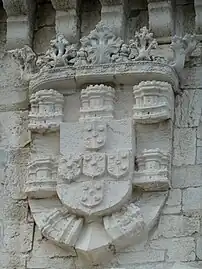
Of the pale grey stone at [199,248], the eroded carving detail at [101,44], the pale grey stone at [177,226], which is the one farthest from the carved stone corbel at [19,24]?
the pale grey stone at [199,248]

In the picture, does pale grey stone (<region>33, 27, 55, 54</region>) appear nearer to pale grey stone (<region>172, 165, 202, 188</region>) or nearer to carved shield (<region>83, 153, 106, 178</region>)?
carved shield (<region>83, 153, 106, 178</region>)

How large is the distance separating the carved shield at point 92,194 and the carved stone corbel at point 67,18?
3.40 feet

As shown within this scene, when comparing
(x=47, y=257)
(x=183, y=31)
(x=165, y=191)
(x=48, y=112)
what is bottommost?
(x=47, y=257)

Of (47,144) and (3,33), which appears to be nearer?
(47,144)

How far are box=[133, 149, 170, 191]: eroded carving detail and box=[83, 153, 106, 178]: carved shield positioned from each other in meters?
0.20

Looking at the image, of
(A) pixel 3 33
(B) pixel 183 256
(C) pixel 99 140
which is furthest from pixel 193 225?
(A) pixel 3 33

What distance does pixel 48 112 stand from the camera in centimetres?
641

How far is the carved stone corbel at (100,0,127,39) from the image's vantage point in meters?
6.66

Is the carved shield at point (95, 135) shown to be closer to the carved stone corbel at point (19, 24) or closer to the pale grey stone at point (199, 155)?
the pale grey stone at point (199, 155)

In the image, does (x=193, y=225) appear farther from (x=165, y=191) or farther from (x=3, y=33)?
(x=3, y=33)

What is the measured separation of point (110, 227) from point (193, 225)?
459 millimetres

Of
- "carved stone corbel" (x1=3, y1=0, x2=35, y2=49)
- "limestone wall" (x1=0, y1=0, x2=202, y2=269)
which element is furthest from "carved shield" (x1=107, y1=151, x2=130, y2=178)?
"carved stone corbel" (x1=3, y1=0, x2=35, y2=49)

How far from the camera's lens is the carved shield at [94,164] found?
242 inches

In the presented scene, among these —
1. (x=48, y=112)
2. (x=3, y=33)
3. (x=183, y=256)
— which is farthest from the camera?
(x=3, y=33)
